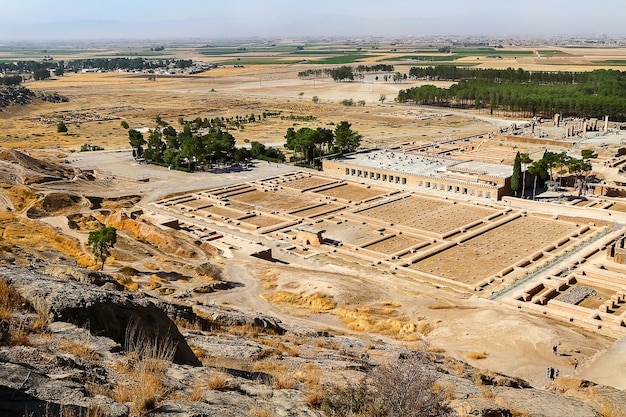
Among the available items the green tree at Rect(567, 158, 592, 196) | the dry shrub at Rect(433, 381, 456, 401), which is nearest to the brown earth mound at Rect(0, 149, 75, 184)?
the dry shrub at Rect(433, 381, 456, 401)

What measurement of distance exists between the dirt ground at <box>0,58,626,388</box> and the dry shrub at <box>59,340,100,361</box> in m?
16.2

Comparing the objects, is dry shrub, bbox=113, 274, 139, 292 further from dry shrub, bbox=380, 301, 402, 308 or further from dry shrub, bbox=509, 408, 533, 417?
dry shrub, bbox=509, 408, 533, 417

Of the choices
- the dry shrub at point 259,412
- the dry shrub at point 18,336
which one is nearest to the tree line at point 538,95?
the dry shrub at point 259,412

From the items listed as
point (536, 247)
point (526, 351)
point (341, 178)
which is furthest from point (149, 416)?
point (341, 178)

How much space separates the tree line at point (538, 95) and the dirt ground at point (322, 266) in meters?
5.82

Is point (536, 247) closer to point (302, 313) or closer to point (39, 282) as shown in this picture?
point (302, 313)

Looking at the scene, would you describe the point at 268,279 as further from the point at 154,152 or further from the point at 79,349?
the point at 154,152

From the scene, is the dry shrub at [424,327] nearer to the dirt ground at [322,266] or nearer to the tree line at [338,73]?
the dirt ground at [322,266]

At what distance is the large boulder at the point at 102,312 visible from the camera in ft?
39.2

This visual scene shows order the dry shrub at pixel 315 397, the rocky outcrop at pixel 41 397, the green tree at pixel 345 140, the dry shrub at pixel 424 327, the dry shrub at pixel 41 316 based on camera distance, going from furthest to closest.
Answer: the green tree at pixel 345 140 < the dry shrub at pixel 424 327 < the dry shrub at pixel 41 316 < the dry shrub at pixel 315 397 < the rocky outcrop at pixel 41 397

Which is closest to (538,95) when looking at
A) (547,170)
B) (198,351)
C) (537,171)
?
(547,170)

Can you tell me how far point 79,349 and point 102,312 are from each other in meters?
2.14

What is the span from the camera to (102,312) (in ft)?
41.1

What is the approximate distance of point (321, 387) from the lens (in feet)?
35.9
